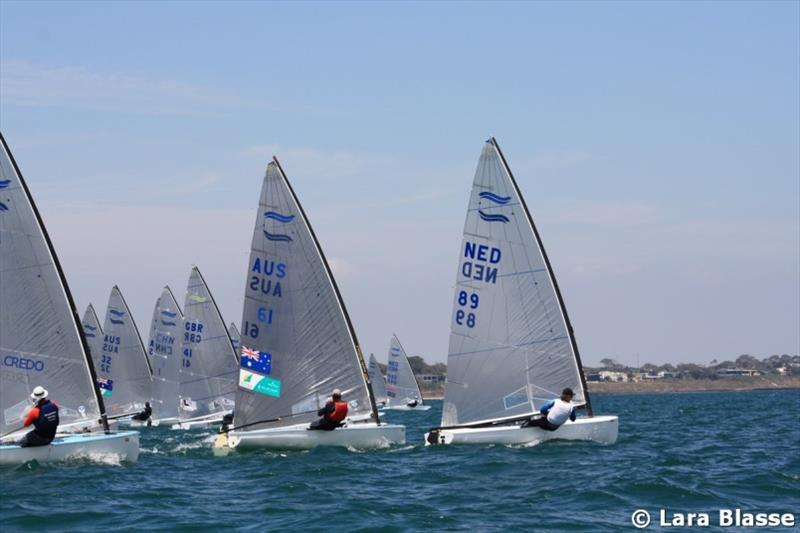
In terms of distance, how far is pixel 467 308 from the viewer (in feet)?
101

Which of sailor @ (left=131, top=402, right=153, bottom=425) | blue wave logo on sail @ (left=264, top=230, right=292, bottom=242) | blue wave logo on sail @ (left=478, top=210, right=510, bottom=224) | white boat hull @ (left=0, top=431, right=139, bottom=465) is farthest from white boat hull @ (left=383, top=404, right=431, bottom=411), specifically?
white boat hull @ (left=0, top=431, right=139, bottom=465)

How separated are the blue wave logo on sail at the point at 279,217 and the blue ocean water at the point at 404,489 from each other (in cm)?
603

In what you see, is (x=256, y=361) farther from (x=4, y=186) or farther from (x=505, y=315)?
(x=4, y=186)

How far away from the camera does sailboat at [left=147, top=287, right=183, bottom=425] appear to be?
56812mm

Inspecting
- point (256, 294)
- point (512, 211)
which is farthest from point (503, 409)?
point (256, 294)

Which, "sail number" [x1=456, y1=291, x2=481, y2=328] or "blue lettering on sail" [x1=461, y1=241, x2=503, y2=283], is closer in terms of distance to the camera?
"blue lettering on sail" [x1=461, y1=241, x2=503, y2=283]

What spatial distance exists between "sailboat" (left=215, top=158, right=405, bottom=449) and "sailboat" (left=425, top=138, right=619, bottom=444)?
2.82m

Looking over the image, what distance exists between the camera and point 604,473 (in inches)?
901

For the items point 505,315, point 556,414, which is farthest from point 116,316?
point 556,414

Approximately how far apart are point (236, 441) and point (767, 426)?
885 inches

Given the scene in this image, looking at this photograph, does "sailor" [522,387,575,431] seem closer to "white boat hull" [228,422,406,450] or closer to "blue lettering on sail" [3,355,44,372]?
"white boat hull" [228,422,406,450]

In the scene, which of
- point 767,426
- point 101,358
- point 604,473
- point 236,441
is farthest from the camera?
point 101,358

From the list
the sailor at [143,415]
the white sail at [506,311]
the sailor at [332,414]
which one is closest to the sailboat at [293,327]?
the sailor at [332,414]

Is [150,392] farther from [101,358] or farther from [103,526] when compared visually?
[103,526]
